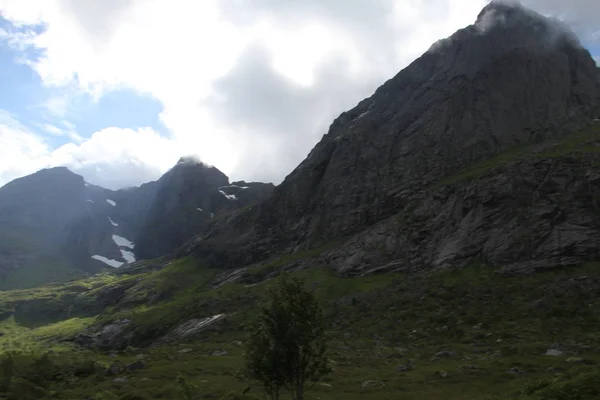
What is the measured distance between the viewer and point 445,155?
5650 inches

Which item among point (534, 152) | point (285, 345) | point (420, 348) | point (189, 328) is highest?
point (534, 152)

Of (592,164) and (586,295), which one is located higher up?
(592,164)

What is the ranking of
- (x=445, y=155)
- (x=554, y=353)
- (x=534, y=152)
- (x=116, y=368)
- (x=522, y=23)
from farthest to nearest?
1. (x=522, y=23)
2. (x=445, y=155)
3. (x=534, y=152)
4. (x=116, y=368)
5. (x=554, y=353)

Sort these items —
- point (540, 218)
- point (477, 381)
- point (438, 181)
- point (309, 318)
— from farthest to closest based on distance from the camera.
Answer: point (438, 181) → point (540, 218) → point (477, 381) → point (309, 318)

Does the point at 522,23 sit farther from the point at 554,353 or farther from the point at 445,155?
the point at 554,353

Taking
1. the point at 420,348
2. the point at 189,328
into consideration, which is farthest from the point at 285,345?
the point at 189,328

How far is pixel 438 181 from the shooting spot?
5399 inches

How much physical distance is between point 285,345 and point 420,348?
36030 mm

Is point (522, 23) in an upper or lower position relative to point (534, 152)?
upper

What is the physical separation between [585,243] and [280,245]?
102 metres

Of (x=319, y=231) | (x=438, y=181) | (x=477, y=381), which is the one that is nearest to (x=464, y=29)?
(x=438, y=181)

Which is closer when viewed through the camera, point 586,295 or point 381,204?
point 586,295

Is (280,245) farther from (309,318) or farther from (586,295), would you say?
(309,318)

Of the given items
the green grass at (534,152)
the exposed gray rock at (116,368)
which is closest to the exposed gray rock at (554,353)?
the exposed gray rock at (116,368)
